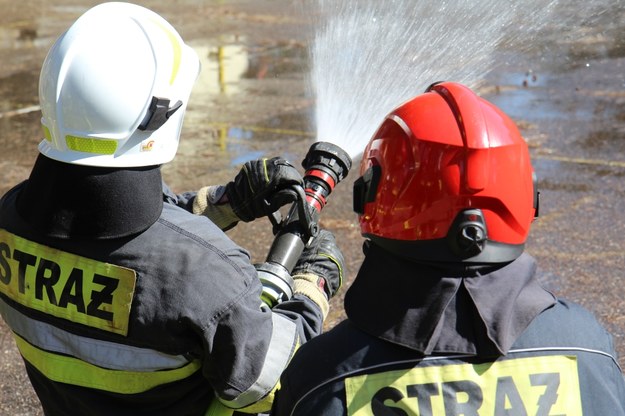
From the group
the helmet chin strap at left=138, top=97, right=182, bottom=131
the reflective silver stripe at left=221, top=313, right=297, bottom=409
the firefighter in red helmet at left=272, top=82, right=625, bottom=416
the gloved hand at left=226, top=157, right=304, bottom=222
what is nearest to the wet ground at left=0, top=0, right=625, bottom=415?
the gloved hand at left=226, top=157, right=304, bottom=222

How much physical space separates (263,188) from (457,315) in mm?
1225

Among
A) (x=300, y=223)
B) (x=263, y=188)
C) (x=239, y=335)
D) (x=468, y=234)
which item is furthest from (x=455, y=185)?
(x=263, y=188)

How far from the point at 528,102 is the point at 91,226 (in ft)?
24.0

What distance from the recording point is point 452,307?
1.83 metres

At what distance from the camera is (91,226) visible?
2207mm

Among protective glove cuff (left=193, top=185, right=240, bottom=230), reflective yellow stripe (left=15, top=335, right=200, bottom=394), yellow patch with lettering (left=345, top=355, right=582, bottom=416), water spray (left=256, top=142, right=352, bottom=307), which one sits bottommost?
reflective yellow stripe (left=15, top=335, right=200, bottom=394)

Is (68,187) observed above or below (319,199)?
above

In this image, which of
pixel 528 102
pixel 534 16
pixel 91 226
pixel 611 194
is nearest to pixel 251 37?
pixel 528 102

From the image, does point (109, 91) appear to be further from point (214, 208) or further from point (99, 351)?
point (214, 208)

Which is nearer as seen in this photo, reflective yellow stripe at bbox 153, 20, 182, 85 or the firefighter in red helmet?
the firefighter in red helmet

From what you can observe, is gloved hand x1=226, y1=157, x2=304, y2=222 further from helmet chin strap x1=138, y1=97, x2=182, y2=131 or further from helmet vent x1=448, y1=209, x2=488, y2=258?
helmet vent x1=448, y1=209, x2=488, y2=258

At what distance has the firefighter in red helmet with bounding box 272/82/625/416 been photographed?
1823 millimetres

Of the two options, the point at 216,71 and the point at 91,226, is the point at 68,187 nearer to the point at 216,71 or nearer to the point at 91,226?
the point at 91,226

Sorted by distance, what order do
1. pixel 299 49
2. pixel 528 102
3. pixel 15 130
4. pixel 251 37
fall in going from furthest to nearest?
pixel 251 37 < pixel 299 49 < pixel 528 102 < pixel 15 130
